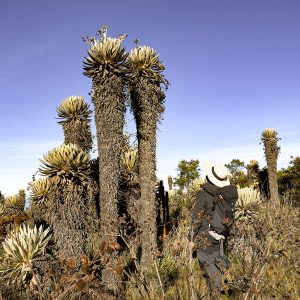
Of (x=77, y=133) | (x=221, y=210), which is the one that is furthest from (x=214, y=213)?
(x=77, y=133)

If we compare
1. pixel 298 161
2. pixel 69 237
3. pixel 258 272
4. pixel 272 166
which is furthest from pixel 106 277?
pixel 298 161

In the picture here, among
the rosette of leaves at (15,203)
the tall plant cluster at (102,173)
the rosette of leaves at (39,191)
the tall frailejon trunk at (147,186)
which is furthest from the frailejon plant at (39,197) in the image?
the rosette of leaves at (15,203)

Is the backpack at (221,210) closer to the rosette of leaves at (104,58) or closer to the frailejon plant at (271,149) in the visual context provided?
the rosette of leaves at (104,58)

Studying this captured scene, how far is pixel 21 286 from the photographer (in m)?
6.26

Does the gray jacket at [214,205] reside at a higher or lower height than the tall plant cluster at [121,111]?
lower

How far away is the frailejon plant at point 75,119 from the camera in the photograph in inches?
399

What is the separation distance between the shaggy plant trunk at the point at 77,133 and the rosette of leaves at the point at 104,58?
2971 millimetres

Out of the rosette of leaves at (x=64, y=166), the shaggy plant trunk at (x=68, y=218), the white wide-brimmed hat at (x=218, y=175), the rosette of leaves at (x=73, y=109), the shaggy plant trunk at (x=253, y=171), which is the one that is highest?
the rosette of leaves at (x=73, y=109)

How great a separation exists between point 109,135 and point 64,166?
1110 mm

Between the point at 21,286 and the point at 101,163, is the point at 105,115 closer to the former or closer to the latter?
the point at 101,163

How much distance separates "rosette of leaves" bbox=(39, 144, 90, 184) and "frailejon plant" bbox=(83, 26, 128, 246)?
0.60 metres

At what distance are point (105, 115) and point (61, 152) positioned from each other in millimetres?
1180

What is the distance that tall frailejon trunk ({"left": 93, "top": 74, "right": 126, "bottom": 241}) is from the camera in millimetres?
6898

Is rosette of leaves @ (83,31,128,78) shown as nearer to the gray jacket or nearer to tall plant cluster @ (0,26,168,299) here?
tall plant cluster @ (0,26,168,299)
